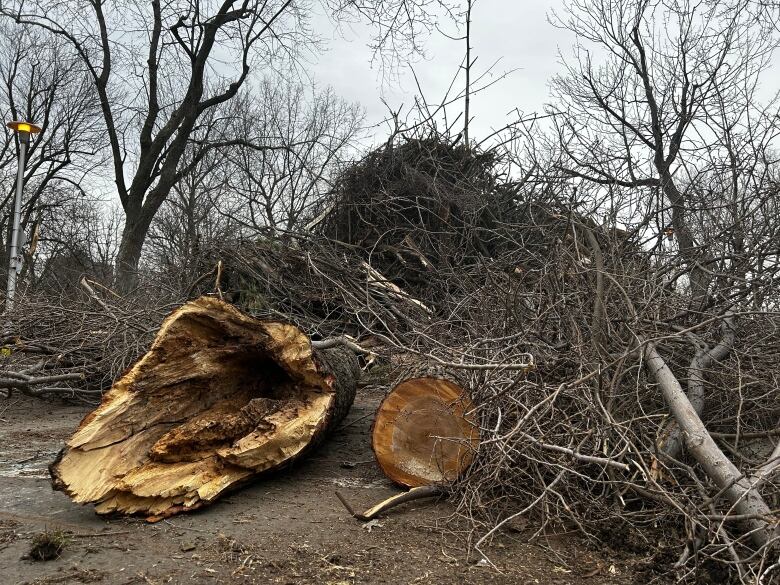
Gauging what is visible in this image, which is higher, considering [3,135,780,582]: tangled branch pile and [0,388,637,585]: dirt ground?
[3,135,780,582]: tangled branch pile

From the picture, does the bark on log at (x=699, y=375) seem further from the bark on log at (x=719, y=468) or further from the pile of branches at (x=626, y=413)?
the bark on log at (x=719, y=468)

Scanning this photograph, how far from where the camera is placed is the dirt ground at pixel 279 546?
263 cm

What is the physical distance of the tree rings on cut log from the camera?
3.68m

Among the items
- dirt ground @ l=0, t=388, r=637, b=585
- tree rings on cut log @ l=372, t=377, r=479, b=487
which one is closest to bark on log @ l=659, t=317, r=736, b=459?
dirt ground @ l=0, t=388, r=637, b=585

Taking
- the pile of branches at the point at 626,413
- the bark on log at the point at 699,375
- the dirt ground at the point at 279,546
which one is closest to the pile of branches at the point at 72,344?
the dirt ground at the point at 279,546

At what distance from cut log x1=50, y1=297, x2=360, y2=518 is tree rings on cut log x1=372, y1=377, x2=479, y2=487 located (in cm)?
39

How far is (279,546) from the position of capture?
9.52ft

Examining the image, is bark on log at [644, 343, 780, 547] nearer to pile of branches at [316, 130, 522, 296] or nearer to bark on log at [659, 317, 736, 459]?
bark on log at [659, 317, 736, 459]

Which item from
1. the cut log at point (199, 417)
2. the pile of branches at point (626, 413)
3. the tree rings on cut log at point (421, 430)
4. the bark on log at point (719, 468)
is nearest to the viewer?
the bark on log at point (719, 468)

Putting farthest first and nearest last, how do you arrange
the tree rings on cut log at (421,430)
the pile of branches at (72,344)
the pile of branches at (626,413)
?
the pile of branches at (72,344) < the tree rings on cut log at (421,430) < the pile of branches at (626,413)

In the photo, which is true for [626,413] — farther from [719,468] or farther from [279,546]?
[279,546]

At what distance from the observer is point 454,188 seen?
8141mm

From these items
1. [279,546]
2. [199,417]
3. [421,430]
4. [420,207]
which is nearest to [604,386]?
[421,430]

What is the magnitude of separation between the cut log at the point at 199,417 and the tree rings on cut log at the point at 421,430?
385 mm
